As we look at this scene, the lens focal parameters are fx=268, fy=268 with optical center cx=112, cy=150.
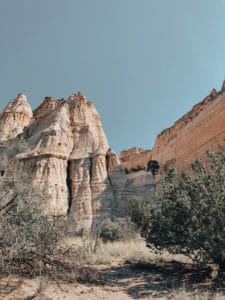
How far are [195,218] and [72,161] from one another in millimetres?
18735

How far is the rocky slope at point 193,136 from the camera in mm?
21719

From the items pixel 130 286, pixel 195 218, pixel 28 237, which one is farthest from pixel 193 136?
pixel 28 237

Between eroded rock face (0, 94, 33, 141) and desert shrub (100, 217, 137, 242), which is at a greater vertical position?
eroded rock face (0, 94, 33, 141)

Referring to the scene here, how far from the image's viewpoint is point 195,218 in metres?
6.45

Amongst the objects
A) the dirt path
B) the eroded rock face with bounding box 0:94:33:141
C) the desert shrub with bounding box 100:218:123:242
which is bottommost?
the dirt path

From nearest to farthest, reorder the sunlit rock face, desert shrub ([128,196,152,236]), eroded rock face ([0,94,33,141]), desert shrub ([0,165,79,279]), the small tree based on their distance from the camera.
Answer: desert shrub ([0,165,79,279]) < the small tree < desert shrub ([128,196,152,236]) < the sunlit rock face < eroded rock face ([0,94,33,141])

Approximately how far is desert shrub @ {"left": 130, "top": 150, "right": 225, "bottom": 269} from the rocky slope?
30.5 ft

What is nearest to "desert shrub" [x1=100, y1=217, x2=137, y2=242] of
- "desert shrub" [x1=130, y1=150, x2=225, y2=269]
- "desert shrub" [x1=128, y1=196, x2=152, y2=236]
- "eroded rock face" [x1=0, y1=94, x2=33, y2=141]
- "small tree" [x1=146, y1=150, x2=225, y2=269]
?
"desert shrub" [x1=128, y1=196, x2=152, y2=236]

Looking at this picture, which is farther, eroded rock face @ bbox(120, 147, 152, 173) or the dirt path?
eroded rock face @ bbox(120, 147, 152, 173)

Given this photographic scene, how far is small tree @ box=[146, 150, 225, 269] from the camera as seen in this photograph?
21.0 feet

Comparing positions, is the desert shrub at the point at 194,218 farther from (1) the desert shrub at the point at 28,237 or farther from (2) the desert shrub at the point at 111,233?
(2) the desert shrub at the point at 111,233

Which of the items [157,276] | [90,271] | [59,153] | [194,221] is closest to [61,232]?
[90,271]

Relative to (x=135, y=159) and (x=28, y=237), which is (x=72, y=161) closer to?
(x=135, y=159)

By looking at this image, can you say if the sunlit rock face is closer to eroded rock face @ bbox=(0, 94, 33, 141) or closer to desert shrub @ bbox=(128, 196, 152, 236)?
eroded rock face @ bbox=(0, 94, 33, 141)
